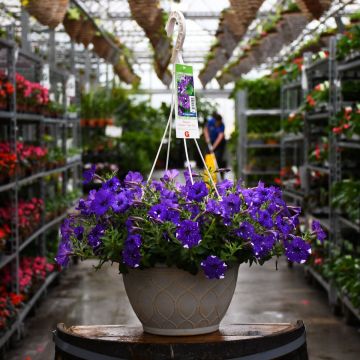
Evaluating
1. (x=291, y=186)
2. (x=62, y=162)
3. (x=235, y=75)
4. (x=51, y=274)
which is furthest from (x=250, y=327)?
(x=235, y=75)

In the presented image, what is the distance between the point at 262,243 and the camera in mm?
2008

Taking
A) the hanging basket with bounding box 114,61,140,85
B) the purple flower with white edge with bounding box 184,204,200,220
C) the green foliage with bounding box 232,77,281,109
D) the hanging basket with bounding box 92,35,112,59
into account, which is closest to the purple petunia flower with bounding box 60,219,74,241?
the purple flower with white edge with bounding box 184,204,200,220

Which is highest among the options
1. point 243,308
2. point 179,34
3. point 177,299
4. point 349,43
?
point 349,43

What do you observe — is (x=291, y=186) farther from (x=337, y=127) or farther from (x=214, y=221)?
(x=214, y=221)

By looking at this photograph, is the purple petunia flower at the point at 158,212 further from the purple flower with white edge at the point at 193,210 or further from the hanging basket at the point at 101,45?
the hanging basket at the point at 101,45

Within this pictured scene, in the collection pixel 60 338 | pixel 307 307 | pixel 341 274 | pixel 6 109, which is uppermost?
pixel 6 109

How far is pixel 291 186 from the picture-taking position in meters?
8.81

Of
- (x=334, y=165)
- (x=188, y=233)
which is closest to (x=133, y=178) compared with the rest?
(x=188, y=233)

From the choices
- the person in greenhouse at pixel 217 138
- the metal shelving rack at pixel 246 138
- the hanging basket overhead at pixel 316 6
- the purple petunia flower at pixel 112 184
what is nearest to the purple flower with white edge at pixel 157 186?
the purple petunia flower at pixel 112 184

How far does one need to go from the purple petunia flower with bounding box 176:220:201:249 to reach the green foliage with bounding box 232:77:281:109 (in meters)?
11.1

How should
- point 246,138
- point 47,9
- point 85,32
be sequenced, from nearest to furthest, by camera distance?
point 47,9 < point 85,32 < point 246,138

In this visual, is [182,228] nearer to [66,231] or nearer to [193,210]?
[193,210]

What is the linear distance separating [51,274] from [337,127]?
285cm

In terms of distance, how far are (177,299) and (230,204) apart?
11.0 inches
